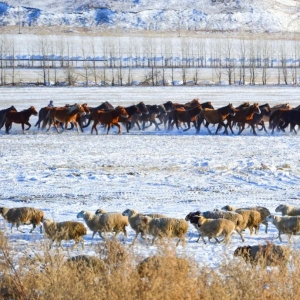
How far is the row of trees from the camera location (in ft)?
205

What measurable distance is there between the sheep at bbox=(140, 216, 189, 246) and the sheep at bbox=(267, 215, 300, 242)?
4.78ft

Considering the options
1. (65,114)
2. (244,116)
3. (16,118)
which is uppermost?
(65,114)

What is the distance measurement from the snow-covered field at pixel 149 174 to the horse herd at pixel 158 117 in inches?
18.6

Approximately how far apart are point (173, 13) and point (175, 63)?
2150 inches

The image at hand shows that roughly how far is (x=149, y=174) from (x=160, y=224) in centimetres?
683

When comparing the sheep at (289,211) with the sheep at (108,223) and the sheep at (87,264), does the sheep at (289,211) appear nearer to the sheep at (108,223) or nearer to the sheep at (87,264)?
the sheep at (108,223)

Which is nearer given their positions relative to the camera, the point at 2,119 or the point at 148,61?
the point at 2,119

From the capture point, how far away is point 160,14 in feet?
422

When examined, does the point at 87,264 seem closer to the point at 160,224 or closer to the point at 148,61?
the point at 160,224

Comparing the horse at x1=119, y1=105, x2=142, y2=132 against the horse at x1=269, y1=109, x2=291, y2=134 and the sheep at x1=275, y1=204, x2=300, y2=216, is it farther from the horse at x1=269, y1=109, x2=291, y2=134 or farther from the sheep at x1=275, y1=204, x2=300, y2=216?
the sheep at x1=275, y1=204, x2=300, y2=216

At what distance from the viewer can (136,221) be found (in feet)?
38.9

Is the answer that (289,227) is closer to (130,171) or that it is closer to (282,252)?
(282,252)

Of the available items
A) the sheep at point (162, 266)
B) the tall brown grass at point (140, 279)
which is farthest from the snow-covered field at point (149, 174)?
the sheep at point (162, 266)

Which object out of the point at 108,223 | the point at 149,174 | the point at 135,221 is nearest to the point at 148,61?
the point at 149,174
